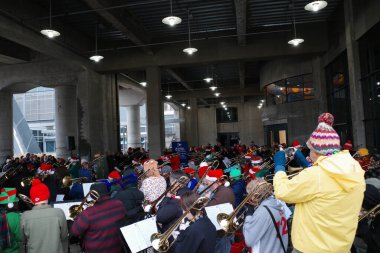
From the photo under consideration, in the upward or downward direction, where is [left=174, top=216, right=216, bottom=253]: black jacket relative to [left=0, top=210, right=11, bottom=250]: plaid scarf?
upward

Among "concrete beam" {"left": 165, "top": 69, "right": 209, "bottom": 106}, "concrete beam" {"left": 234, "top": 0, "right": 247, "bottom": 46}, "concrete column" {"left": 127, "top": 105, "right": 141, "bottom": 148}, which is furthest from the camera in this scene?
"concrete column" {"left": 127, "top": 105, "right": 141, "bottom": 148}

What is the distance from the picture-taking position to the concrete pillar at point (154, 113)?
17.0 m

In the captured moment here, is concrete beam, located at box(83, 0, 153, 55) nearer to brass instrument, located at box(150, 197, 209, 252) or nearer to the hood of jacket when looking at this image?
brass instrument, located at box(150, 197, 209, 252)

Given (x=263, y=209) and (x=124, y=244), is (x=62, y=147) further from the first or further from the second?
(x=263, y=209)

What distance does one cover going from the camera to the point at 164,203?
3914 millimetres

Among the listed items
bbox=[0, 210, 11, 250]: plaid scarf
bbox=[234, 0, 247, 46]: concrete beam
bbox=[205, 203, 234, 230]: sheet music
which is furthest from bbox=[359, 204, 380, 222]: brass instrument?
bbox=[234, 0, 247, 46]: concrete beam

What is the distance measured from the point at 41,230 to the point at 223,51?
13.5m

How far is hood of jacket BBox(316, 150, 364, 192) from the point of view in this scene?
7.99 ft

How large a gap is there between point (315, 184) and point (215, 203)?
2520 mm

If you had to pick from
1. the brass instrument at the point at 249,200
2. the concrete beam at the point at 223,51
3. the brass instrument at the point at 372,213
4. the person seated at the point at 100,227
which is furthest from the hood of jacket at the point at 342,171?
the concrete beam at the point at 223,51

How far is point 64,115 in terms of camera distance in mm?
19547

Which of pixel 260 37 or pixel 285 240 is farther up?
pixel 260 37

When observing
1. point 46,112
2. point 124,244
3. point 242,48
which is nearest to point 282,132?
point 242,48

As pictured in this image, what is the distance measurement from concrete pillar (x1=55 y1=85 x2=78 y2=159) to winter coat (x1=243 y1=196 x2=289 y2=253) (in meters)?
17.7
